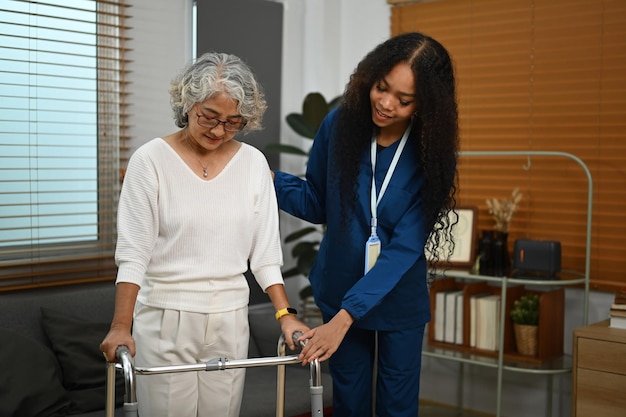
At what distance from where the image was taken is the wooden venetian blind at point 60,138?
3.28 meters

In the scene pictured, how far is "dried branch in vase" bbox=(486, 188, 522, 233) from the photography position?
386 cm

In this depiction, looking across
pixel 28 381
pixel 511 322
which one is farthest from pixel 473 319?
pixel 28 381

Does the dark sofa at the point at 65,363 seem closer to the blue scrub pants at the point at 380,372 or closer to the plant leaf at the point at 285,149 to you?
the blue scrub pants at the point at 380,372

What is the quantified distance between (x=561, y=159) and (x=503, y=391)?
1207 mm

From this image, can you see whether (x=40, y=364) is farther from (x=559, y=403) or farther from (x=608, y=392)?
(x=559, y=403)

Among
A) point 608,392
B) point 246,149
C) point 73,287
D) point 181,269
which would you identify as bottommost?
point 608,392

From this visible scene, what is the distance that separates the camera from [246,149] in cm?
209

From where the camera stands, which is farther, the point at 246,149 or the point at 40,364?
the point at 40,364

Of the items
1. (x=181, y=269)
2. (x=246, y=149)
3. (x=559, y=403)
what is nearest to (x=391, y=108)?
(x=246, y=149)

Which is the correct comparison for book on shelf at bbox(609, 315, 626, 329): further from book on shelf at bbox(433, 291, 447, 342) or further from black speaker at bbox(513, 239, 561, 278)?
book on shelf at bbox(433, 291, 447, 342)

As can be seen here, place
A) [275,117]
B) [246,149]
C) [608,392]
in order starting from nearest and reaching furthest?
1. [246,149]
2. [608,392]
3. [275,117]

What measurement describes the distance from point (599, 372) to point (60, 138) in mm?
2407

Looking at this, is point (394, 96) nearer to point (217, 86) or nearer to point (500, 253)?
point (217, 86)

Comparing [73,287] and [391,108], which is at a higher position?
[391,108]
